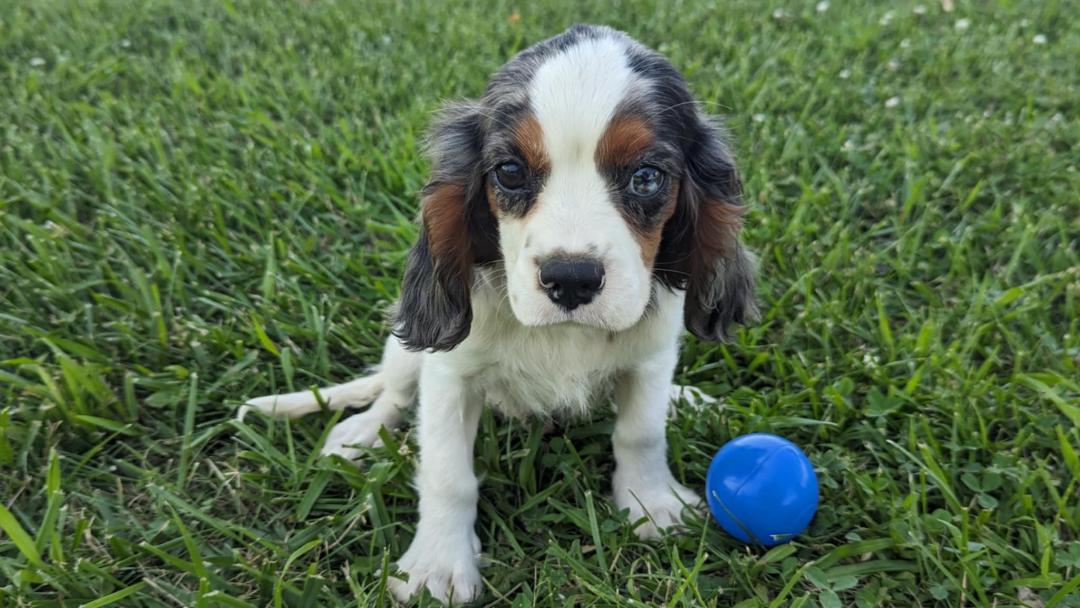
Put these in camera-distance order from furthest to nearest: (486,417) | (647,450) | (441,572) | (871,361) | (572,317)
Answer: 1. (871,361)
2. (486,417)
3. (647,450)
4. (441,572)
5. (572,317)

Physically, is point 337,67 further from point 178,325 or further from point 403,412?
point 403,412

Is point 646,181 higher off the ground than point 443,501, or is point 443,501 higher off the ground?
point 646,181

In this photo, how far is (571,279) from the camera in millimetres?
2219

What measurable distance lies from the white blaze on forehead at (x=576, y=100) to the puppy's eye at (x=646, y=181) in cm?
16

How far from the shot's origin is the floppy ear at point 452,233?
8.53 ft

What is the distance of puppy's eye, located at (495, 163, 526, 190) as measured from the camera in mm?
2428

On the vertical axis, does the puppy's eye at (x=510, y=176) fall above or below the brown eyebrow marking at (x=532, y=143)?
below

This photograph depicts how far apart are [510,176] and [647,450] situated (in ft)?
3.57

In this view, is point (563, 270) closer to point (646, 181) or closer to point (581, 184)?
point (581, 184)

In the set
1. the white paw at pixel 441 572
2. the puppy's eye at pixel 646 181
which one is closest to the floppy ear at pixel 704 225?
the puppy's eye at pixel 646 181

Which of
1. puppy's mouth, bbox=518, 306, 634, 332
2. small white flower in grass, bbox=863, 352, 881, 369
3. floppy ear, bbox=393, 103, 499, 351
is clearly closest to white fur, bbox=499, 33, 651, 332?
puppy's mouth, bbox=518, 306, 634, 332

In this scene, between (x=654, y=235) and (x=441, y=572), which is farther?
(x=441, y=572)

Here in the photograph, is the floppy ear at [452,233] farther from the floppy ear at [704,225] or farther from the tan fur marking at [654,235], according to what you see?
the floppy ear at [704,225]

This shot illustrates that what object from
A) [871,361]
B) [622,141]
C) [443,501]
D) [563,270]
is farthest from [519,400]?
[871,361]
